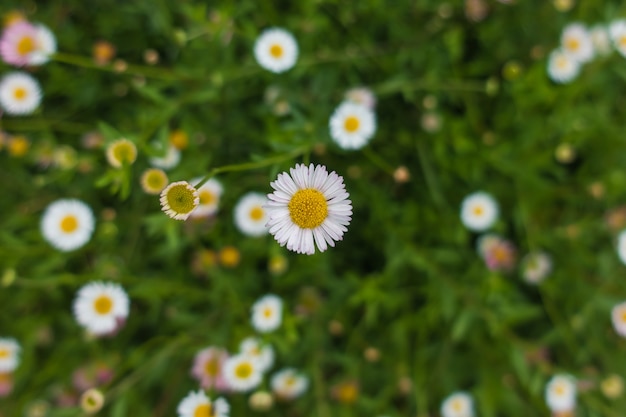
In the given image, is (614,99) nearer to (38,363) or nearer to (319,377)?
(319,377)

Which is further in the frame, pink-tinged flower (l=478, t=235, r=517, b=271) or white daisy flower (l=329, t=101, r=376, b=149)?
pink-tinged flower (l=478, t=235, r=517, b=271)

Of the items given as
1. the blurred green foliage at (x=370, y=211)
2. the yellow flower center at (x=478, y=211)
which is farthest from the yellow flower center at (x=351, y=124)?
the yellow flower center at (x=478, y=211)

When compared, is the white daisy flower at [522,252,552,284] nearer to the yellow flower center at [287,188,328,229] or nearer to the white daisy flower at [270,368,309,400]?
the white daisy flower at [270,368,309,400]

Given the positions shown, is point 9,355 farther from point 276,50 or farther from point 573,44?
point 573,44

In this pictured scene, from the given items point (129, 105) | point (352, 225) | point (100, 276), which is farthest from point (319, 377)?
point (129, 105)

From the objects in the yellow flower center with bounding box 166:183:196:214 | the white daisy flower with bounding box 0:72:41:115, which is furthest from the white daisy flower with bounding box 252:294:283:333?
the white daisy flower with bounding box 0:72:41:115

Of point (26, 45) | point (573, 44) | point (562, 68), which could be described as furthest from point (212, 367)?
point (573, 44)
